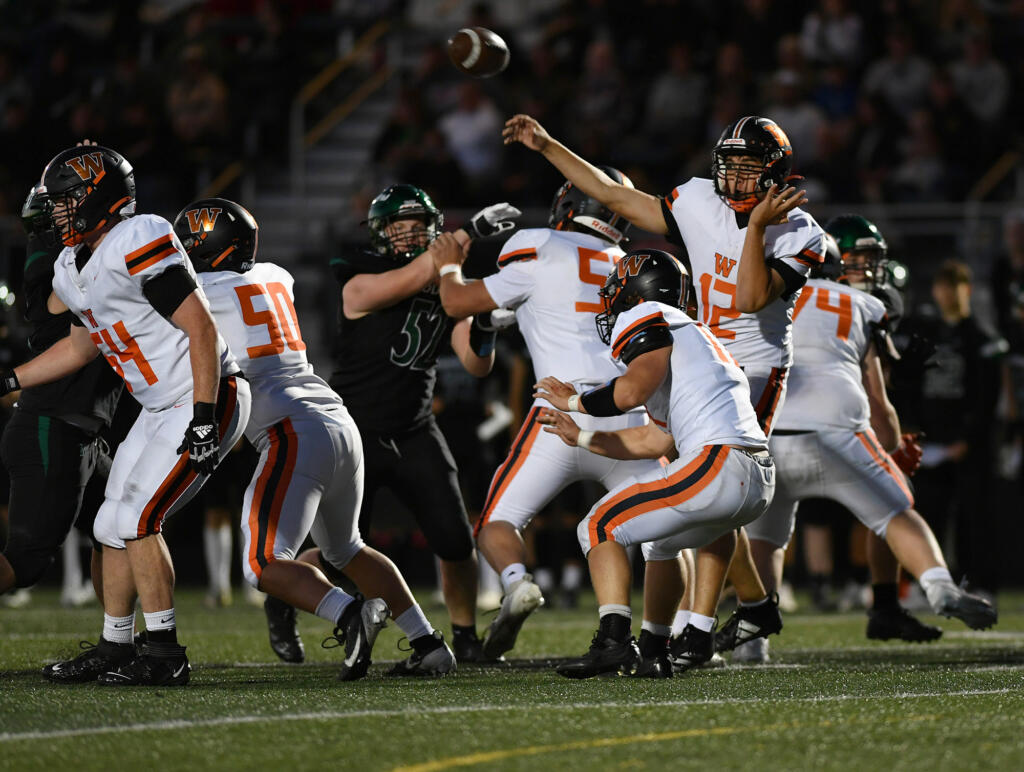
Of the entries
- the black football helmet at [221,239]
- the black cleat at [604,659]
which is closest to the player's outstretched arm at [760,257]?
the black cleat at [604,659]

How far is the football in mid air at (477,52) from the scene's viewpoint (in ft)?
21.6

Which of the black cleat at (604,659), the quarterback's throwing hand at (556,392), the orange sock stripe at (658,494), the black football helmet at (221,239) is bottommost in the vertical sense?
the black cleat at (604,659)

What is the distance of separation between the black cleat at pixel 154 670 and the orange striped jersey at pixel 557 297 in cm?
174

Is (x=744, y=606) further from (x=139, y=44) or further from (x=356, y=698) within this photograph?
(x=139, y=44)

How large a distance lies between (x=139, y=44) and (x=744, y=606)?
38.0 feet

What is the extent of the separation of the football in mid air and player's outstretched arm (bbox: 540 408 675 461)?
6.03 ft

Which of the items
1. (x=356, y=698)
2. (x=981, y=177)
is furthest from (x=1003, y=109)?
(x=356, y=698)

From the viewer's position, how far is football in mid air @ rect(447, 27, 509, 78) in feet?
21.6

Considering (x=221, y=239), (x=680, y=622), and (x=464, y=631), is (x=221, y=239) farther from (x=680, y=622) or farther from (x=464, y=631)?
(x=680, y=622)

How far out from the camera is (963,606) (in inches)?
237

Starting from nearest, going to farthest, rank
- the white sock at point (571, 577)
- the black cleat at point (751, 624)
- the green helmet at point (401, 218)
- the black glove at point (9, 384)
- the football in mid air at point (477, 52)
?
the black glove at point (9, 384), the black cleat at point (751, 624), the green helmet at point (401, 218), the football in mid air at point (477, 52), the white sock at point (571, 577)

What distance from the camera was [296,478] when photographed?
17.7ft

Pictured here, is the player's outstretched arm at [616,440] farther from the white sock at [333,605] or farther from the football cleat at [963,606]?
the football cleat at [963,606]

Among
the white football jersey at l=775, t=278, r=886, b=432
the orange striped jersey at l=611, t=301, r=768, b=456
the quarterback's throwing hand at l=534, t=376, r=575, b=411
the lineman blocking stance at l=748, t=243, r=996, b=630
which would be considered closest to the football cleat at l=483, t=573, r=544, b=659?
the quarterback's throwing hand at l=534, t=376, r=575, b=411
